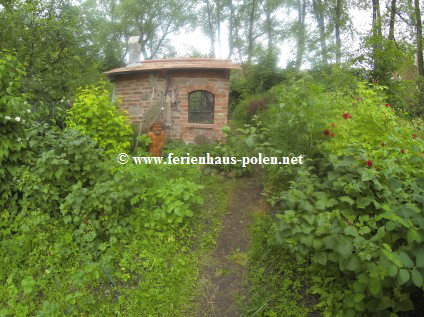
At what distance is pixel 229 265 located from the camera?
3637 mm

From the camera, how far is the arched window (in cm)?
769

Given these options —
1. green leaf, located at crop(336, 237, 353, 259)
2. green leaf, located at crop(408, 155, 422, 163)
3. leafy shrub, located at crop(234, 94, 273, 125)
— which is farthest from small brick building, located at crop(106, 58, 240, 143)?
green leaf, located at crop(336, 237, 353, 259)

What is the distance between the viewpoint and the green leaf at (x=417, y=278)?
6.54 feet

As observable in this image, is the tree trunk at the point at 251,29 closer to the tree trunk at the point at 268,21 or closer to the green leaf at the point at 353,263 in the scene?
the tree trunk at the point at 268,21

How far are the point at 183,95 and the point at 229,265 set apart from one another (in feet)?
16.5

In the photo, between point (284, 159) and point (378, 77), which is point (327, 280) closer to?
point (284, 159)

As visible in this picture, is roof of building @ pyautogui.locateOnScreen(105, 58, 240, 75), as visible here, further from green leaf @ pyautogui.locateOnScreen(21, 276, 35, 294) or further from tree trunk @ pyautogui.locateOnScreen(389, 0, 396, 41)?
tree trunk @ pyautogui.locateOnScreen(389, 0, 396, 41)

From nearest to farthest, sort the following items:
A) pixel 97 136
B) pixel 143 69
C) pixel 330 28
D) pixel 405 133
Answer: pixel 405 133
pixel 97 136
pixel 143 69
pixel 330 28

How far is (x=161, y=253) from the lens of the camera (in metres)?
3.68

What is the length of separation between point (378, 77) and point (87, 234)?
955cm

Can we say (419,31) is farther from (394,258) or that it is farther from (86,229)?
(86,229)

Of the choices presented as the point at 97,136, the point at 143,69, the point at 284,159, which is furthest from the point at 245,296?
the point at 143,69

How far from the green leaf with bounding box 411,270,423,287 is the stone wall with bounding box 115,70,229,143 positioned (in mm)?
5756

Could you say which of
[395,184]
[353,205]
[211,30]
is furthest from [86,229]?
[211,30]
